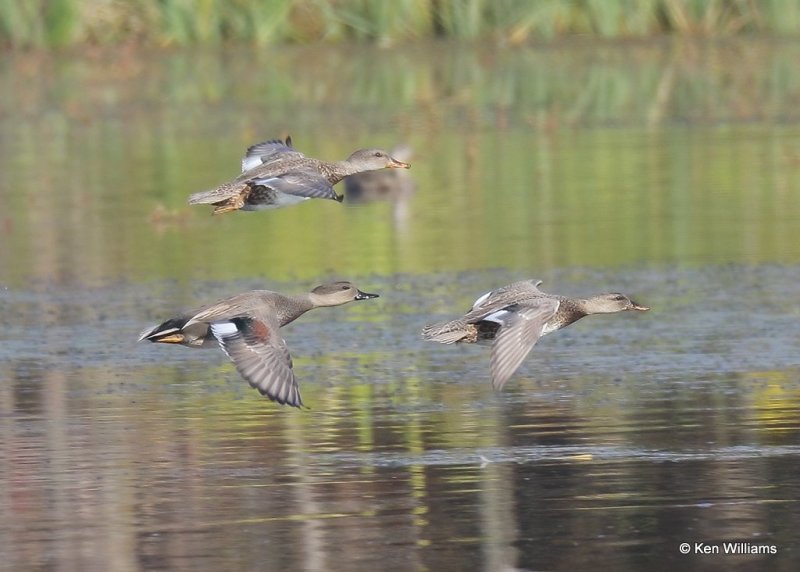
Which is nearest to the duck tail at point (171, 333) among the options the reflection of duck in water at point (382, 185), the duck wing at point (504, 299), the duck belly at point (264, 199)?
the duck belly at point (264, 199)

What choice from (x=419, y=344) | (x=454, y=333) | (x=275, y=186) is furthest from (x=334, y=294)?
(x=419, y=344)

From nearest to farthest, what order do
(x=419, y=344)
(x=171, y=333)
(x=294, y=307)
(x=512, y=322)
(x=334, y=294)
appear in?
1. (x=512, y=322)
2. (x=171, y=333)
3. (x=294, y=307)
4. (x=334, y=294)
5. (x=419, y=344)

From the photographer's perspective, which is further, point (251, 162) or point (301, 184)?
point (251, 162)

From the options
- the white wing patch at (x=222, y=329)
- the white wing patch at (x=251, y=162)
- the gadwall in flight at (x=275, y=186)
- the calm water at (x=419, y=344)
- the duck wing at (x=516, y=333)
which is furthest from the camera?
the white wing patch at (x=251, y=162)

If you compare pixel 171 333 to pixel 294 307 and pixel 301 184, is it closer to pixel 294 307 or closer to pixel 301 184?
pixel 294 307

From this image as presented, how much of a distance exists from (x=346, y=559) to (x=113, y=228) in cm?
1103

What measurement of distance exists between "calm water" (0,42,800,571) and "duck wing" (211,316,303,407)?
0.41 metres

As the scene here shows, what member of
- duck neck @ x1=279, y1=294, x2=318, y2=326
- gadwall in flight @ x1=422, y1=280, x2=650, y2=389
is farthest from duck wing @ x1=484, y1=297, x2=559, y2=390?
duck neck @ x1=279, y1=294, x2=318, y2=326

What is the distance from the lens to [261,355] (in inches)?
417

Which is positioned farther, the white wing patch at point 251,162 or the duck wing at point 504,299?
the white wing patch at point 251,162

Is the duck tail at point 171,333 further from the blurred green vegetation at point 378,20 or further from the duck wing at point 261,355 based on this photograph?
the blurred green vegetation at point 378,20

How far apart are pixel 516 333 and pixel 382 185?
10987mm

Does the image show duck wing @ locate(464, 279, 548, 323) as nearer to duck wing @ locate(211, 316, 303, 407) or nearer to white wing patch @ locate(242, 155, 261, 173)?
duck wing @ locate(211, 316, 303, 407)

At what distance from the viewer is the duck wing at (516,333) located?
1045 centimetres
